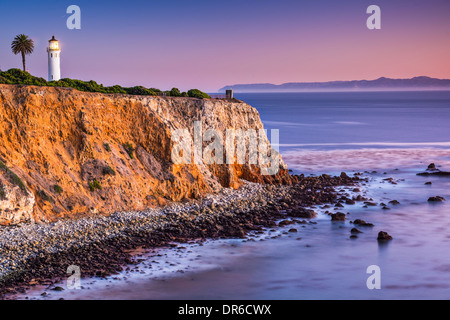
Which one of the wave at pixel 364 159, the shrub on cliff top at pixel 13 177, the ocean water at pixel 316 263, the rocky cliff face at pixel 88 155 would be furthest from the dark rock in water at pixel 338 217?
the wave at pixel 364 159

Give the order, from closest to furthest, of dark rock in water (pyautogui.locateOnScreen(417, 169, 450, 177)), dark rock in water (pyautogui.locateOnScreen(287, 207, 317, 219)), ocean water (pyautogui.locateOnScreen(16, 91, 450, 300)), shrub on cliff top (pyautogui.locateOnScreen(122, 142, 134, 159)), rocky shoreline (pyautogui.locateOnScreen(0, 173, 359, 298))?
ocean water (pyautogui.locateOnScreen(16, 91, 450, 300)), rocky shoreline (pyautogui.locateOnScreen(0, 173, 359, 298)), dark rock in water (pyautogui.locateOnScreen(287, 207, 317, 219)), shrub on cliff top (pyautogui.locateOnScreen(122, 142, 134, 159)), dark rock in water (pyautogui.locateOnScreen(417, 169, 450, 177))

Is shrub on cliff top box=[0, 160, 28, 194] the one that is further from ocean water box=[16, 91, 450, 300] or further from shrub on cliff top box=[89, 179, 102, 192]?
ocean water box=[16, 91, 450, 300]

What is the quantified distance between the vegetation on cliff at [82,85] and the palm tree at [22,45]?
17.9 metres

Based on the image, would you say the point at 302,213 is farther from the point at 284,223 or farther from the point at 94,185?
the point at 94,185

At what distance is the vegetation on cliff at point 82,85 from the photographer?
37312 millimetres

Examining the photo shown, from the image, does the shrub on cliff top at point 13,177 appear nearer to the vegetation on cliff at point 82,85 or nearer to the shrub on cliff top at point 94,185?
the shrub on cliff top at point 94,185

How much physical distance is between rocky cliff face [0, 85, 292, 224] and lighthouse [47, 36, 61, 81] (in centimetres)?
1638

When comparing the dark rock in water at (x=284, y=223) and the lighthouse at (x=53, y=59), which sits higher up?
the lighthouse at (x=53, y=59)

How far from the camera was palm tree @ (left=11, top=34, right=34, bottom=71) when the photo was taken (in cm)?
5616

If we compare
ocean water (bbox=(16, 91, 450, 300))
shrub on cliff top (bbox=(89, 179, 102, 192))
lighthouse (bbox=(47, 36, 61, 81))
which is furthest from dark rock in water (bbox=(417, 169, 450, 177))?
lighthouse (bbox=(47, 36, 61, 81))

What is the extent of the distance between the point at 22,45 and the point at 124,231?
34436 millimetres

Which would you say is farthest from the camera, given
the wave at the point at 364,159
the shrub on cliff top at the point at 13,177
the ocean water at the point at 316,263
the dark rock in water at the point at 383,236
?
the wave at the point at 364,159
